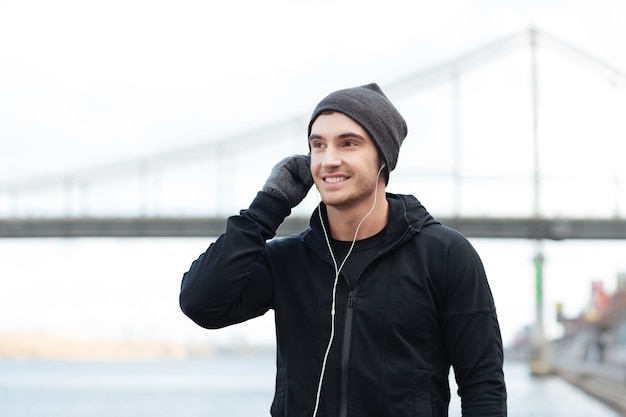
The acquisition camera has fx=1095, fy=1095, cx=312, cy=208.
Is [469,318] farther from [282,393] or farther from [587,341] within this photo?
[587,341]

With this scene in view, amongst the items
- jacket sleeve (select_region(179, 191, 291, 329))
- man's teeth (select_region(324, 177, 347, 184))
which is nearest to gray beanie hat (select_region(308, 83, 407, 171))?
man's teeth (select_region(324, 177, 347, 184))

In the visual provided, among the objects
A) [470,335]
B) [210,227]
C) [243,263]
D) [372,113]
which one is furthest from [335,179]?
[210,227]

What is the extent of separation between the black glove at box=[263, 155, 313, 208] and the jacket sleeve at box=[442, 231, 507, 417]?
1.34 feet

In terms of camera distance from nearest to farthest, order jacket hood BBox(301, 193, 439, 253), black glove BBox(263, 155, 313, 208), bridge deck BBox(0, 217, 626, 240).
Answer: jacket hood BBox(301, 193, 439, 253) → black glove BBox(263, 155, 313, 208) → bridge deck BBox(0, 217, 626, 240)

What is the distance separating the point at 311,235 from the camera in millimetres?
2428

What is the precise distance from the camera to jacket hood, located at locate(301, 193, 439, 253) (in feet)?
7.66

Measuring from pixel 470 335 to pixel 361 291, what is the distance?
243mm

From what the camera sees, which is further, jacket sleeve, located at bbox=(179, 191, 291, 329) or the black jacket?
jacket sleeve, located at bbox=(179, 191, 291, 329)

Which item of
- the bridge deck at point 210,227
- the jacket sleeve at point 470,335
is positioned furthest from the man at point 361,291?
the bridge deck at point 210,227

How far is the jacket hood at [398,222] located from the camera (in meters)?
2.33

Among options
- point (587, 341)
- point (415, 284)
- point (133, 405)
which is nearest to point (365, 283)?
point (415, 284)

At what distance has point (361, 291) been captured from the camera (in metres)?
2.29

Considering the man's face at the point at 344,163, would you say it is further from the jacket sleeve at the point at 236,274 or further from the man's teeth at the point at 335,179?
the jacket sleeve at the point at 236,274

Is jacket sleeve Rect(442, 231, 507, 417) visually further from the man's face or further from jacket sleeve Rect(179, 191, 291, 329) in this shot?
jacket sleeve Rect(179, 191, 291, 329)
